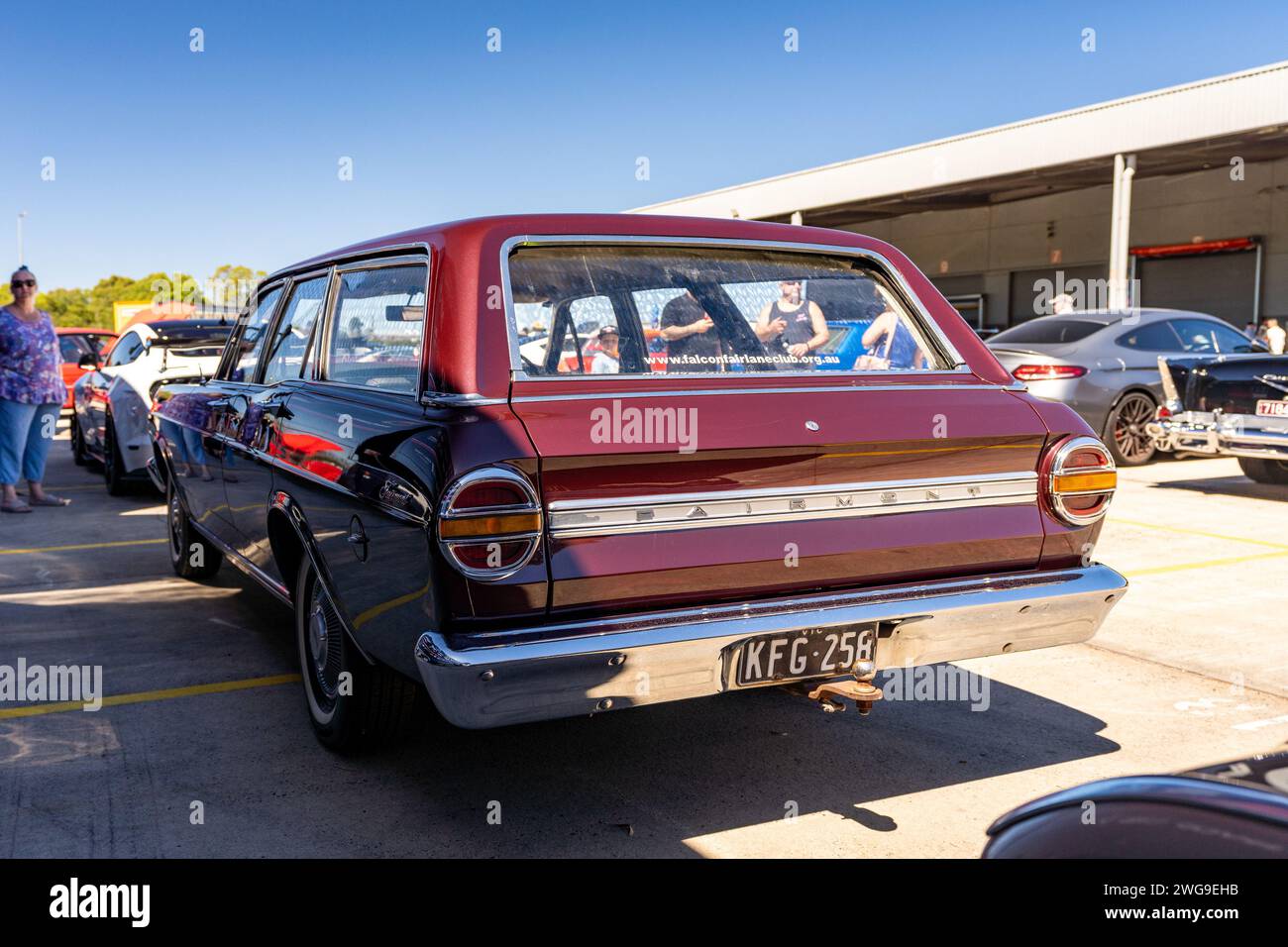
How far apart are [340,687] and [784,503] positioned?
1598 millimetres

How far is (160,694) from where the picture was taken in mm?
4625

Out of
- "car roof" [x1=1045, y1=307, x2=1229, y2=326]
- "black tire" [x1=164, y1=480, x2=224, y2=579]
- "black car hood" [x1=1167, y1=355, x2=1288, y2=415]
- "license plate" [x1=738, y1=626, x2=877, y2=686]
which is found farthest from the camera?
"car roof" [x1=1045, y1=307, x2=1229, y2=326]

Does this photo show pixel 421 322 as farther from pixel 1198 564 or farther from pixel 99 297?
pixel 99 297

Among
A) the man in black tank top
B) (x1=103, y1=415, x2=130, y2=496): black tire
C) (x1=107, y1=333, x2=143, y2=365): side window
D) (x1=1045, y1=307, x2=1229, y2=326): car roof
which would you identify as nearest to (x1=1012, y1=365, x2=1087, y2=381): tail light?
(x1=1045, y1=307, x2=1229, y2=326): car roof

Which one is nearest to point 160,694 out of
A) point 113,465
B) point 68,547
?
point 68,547

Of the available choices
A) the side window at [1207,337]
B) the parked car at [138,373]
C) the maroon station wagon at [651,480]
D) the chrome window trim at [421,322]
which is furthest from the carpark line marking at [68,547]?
the side window at [1207,337]

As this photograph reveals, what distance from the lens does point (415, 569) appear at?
3012 millimetres

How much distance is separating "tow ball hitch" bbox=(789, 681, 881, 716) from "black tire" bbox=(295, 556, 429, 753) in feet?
3.92

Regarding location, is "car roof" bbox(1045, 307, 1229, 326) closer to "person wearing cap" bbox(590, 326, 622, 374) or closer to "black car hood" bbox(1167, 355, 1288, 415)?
"black car hood" bbox(1167, 355, 1288, 415)

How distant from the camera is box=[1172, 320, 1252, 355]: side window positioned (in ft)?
38.7

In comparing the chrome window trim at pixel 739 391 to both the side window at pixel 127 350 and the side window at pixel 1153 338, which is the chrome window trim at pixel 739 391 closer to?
the side window at pixel 127 350

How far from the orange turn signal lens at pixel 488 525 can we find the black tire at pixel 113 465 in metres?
8.19
